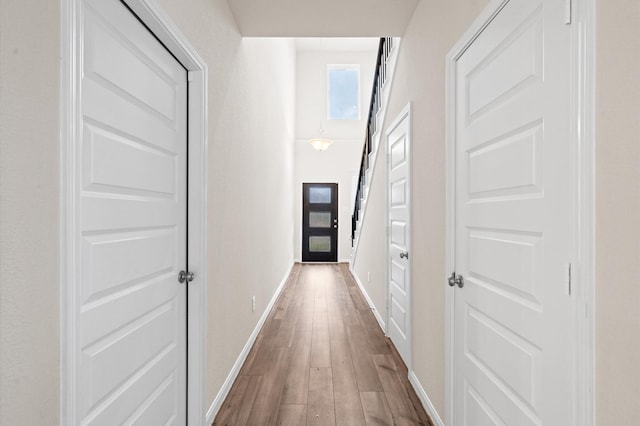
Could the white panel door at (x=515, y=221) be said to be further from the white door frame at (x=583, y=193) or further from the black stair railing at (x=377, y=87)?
the black stair railing at (x=377, y=87)

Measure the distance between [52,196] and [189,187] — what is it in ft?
3.39

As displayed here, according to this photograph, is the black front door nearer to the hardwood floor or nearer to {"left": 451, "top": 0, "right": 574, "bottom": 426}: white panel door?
the hardwood floor

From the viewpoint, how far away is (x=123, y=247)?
4.38 ft

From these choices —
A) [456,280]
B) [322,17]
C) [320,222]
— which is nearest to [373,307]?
[456,280]

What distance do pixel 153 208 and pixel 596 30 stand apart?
1.56 meters

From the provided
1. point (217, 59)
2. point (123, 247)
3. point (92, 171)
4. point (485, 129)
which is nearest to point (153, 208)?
point (123, 247)

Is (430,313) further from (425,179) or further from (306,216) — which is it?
(306,216)

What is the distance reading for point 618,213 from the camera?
2.87 ft

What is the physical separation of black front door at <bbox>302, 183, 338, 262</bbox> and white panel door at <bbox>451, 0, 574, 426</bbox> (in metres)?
7.26

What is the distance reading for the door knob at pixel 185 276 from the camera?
1.88 metres

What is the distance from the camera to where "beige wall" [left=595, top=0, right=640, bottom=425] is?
0.83 meters

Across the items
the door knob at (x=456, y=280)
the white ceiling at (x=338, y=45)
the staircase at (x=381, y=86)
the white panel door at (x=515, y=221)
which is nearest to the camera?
the white panel door at (x=515, y=221)

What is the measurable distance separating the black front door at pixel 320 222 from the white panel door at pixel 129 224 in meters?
7.23

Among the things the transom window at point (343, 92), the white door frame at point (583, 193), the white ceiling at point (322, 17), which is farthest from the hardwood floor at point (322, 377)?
the transom window at point (343, 92)
